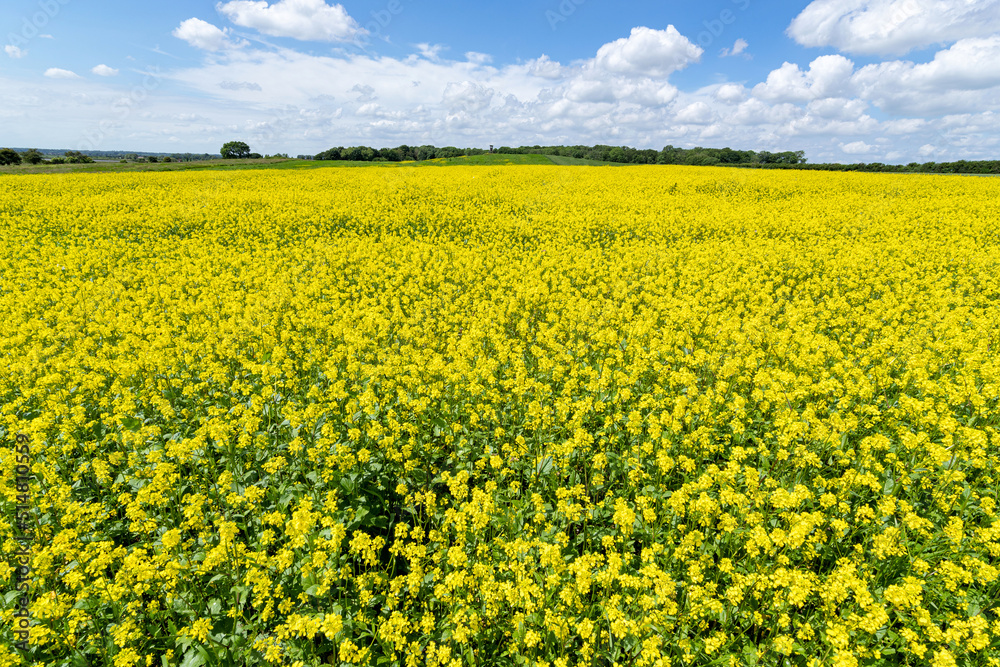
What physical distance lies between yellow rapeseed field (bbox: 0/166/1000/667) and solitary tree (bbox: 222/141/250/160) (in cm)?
8947

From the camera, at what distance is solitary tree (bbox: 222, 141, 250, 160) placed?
276 ft

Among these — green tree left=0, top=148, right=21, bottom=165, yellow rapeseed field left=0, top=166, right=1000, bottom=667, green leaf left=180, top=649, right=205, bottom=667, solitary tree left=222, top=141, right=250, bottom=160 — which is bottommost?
green leaf left=180, top=649, right=205, bottom=667

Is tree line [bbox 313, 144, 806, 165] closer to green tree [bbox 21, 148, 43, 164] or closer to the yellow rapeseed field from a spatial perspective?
green tree [bbox 21, 148, 43, 164]

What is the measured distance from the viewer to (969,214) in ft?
66.5

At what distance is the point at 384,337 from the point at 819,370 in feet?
25.6

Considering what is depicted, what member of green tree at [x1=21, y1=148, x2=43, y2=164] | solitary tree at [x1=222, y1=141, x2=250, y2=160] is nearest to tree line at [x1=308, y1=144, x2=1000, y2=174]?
solitary tree at [x1=222, y1=141, x2=250, y2=160]

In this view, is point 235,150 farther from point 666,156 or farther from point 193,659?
point 193,659

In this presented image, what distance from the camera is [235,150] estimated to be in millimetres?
Answer: 87375

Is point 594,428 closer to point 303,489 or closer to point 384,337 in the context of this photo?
point 303,489

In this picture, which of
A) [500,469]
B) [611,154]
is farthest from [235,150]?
[500,469]

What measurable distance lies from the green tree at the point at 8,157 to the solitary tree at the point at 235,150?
28762 millimetres

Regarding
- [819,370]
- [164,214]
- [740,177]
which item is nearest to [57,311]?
[164,214]

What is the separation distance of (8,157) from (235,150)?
3300cm

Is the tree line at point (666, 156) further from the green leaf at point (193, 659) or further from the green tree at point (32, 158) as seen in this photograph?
the green leaf at point (193, 659)
